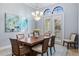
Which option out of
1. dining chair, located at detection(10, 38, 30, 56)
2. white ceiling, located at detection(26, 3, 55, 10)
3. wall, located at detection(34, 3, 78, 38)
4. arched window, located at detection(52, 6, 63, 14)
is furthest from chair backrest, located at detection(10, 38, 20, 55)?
arched window, located at detection(52, 6, 63, 14)

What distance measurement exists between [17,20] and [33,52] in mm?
595

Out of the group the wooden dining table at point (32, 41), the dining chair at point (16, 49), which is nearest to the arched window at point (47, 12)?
the wooden dining table at point (32, 41)

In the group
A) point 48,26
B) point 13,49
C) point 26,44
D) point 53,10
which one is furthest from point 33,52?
point 53,10

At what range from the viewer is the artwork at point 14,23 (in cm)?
162

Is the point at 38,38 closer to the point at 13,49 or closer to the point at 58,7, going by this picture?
the point at 13,49

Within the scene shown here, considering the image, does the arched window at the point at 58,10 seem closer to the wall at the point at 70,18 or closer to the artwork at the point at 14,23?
the wall at the point at 70,18

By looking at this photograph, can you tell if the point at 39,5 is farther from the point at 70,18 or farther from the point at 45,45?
the point at 45,45

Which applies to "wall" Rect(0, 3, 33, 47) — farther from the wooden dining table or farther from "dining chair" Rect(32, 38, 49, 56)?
"dining chair" Rect(32, 38, 49, 56)

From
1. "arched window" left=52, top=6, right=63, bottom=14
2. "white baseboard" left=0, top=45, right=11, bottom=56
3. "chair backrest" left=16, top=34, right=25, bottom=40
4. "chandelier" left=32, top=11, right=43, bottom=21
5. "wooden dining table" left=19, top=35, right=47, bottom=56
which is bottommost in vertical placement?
"white baseboard" left=0, top=45, right=11, bottom=56

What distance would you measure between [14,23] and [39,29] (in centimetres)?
42

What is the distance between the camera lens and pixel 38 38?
1.68 metres

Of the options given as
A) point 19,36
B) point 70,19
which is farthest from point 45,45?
point 70,19

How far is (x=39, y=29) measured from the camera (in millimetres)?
1666

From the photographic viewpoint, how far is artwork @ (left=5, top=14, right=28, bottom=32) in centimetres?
162
